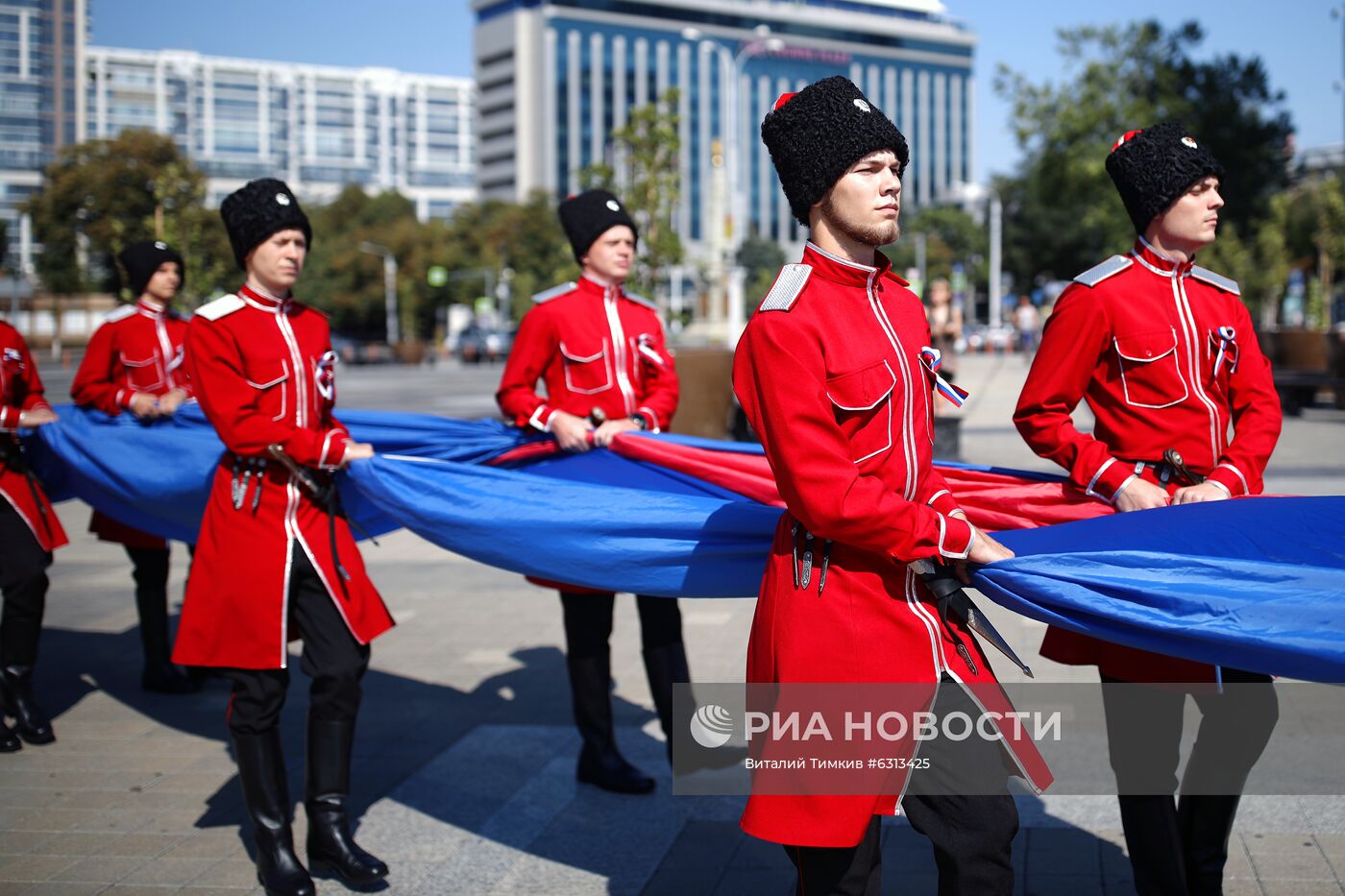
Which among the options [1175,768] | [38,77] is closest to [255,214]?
[1175,768]

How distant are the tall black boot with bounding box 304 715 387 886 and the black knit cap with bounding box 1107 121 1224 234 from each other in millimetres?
2943

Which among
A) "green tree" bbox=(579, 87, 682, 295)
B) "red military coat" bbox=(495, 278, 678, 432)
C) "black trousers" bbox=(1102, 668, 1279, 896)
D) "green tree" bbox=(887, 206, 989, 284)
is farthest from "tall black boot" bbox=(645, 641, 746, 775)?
"green tree" bbox=(887, 206, 989, 284)

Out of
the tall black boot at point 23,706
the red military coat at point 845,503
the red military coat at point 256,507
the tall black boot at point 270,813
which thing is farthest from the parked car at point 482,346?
the red military coat at point 845,503

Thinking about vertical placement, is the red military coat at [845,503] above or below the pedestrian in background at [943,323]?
below

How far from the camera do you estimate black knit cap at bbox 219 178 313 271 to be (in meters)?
4.80

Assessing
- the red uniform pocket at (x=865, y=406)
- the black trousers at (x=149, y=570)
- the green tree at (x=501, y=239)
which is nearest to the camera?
the red uniform pocket at (x=865, y=406)

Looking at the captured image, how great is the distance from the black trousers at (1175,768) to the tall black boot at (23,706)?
475 centimetres

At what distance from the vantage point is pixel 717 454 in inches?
185

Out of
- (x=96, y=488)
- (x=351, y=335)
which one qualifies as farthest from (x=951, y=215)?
(x=96, y=488)

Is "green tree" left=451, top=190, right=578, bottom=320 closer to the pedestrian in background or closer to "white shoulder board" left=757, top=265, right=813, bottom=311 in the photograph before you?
the pedestrian in background

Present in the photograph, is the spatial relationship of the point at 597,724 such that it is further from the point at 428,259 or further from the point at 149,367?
the point at 428,259

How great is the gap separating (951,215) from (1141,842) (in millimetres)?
107417

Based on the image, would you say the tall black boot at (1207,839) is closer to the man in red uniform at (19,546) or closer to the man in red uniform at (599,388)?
the man in red uniform at (599,388)

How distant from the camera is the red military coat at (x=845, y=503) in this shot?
2971 mm
